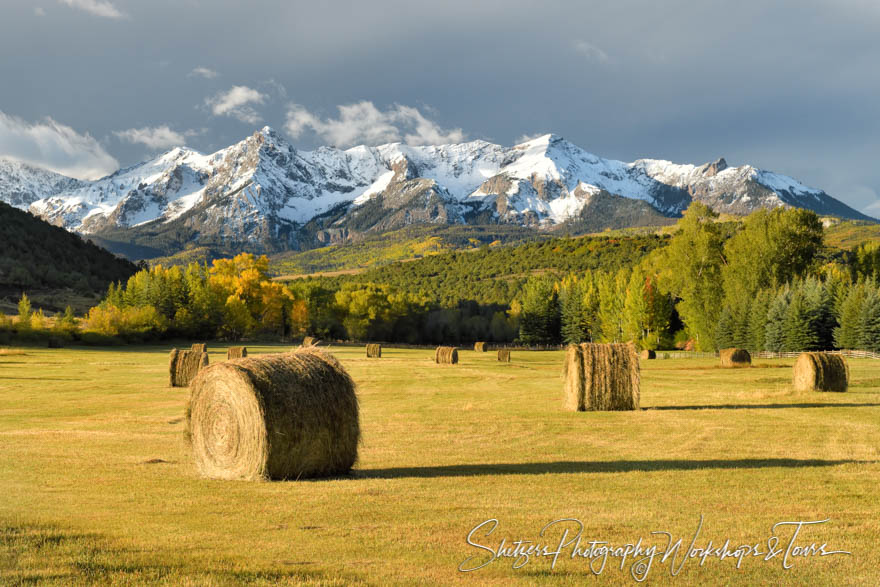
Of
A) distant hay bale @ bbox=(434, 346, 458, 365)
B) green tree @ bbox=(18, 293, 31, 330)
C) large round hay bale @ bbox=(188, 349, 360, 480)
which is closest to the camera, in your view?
large round hay bale @ bbox=(188, 349, 360, 480)

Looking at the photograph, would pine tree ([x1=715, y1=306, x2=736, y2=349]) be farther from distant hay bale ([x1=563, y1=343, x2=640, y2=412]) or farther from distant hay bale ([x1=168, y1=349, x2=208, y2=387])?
distant hay bale ([x1=168, y1=349, x2=208, y2=387])

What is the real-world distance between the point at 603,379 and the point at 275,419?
14.3 m

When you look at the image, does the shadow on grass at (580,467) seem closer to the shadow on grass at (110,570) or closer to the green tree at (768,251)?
the shadow on grass at (110,570)

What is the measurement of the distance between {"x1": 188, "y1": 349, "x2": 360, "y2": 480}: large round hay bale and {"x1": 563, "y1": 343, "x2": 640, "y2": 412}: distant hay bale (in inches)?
475

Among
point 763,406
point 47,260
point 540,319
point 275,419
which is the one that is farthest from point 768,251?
point 47,260

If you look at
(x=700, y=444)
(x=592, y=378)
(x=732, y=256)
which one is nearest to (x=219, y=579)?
(x=700, y=444)

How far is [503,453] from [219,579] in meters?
9.40

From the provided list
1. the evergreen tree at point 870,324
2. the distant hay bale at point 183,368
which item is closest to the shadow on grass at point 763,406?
the distant hay bale at point 183,368

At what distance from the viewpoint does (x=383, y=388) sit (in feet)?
114

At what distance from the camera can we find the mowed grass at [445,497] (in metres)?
7.62

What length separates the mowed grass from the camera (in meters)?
7.62

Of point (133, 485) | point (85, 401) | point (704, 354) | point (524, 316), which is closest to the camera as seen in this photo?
point (133, 485)

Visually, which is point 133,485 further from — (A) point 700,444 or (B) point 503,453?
(A) point 700,444

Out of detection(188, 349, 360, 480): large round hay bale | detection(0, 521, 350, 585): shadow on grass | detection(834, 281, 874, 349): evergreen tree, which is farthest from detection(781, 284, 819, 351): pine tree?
detection(0, 521, 350, 585): shadow on grass
